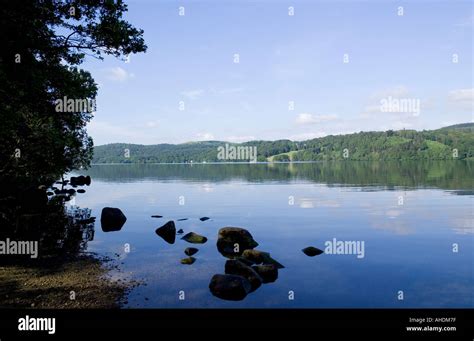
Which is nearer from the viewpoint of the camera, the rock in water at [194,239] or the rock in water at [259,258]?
the rock in water at [259,258]

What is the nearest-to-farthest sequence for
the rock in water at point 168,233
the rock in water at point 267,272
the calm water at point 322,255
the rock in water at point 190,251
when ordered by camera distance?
the calm water at point 322,255
the rock in water at point 267,272
the rock in water at point 190,251
the rock in water at point 168,233

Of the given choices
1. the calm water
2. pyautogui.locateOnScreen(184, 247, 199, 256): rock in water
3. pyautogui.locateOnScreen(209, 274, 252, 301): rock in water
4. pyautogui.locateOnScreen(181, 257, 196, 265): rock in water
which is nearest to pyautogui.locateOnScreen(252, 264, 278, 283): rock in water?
the calm water

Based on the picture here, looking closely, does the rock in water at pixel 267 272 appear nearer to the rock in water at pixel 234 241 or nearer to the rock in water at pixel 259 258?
the rock in water at pixel 259 258

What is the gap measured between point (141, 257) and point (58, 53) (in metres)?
14.4

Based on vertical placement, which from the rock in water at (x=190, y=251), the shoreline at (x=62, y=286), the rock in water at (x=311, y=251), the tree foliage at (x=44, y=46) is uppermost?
the tree foliage at (x=44, y=46)

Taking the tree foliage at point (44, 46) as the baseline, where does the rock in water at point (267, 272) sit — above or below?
below

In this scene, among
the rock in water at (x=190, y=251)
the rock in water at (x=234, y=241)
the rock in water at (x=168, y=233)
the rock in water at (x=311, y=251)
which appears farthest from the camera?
the rock in water at (x=168, y=233)

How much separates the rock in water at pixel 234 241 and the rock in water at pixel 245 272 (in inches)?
248

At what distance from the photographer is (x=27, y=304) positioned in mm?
16375

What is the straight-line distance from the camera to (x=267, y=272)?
22562mm

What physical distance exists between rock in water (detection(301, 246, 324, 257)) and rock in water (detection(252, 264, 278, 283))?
6.49 m

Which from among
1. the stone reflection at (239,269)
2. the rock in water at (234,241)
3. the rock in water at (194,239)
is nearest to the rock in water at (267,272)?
the stone reflection at (239,269)

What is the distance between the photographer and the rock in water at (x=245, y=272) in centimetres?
2092
